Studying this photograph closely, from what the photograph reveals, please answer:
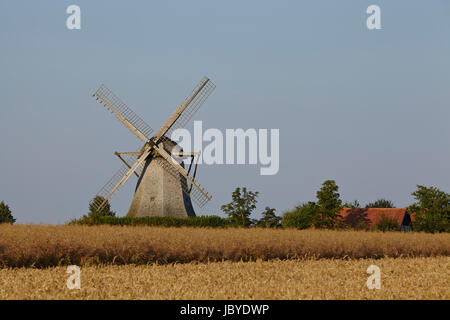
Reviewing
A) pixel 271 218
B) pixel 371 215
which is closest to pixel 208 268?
pixel 271 218

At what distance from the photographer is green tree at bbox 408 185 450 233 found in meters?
34.4

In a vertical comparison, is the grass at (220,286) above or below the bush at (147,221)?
below

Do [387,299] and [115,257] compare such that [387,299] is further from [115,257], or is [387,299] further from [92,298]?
[115,257]

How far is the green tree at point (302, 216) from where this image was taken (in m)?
36.8

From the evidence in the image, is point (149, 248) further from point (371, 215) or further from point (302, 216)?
point (371, 215)

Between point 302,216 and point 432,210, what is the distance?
9338mm

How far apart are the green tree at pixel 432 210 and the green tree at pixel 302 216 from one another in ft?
24.4

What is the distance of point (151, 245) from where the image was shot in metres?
11.7

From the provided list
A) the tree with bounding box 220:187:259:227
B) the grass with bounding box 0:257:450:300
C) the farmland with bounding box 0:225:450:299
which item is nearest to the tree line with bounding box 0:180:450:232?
the tree with bounding box 220:187:259:227

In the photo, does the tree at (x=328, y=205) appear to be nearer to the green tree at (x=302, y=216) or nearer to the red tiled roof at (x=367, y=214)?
the green tree at (x=302, y=216)

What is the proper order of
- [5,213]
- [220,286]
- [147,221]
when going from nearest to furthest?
1. [220,286]
2. [147,221]
3. [5,213]

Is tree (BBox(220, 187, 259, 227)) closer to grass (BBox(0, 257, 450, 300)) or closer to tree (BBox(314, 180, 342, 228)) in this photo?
tree (BBox(314, 180, 342, 228))

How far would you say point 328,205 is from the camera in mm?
35719

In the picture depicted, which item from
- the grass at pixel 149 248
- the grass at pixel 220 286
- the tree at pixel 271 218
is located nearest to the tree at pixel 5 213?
the tree at pixel 271 218
